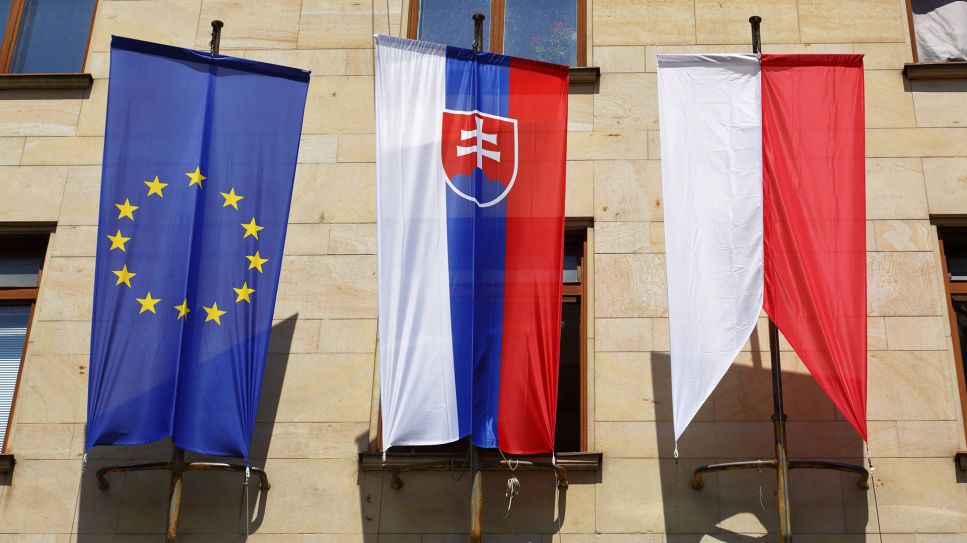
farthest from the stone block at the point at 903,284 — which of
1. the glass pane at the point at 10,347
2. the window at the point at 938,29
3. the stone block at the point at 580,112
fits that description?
the glass pane at the point at 10,347

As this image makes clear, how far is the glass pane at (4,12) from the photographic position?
13312 millimetres

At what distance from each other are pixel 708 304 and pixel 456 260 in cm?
219

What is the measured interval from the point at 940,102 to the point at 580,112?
364 centimetres

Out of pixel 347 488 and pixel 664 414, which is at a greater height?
pixel 664 414

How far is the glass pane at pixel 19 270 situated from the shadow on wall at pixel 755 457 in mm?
6302

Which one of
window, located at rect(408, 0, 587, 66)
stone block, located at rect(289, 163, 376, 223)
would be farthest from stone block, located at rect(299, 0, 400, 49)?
stone block, located at rect(289, 163, 376, 223)

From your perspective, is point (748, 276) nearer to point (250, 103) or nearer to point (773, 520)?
point (773, 520)

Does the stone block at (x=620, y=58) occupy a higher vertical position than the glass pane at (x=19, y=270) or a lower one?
higher

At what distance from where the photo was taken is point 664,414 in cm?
1079

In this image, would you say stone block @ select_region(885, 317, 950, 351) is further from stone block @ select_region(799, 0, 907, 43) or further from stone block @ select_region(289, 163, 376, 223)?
stone block @ select_region(289, 163, 376, 223)

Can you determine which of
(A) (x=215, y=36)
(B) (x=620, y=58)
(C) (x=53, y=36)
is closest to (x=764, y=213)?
(B) (x=620, y=58)

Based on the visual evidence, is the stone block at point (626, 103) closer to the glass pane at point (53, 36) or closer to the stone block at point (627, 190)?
the stone block at point (627, 190)

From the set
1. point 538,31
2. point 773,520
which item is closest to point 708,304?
point 773,520

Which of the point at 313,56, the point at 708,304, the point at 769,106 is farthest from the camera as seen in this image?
the point at 313,56
